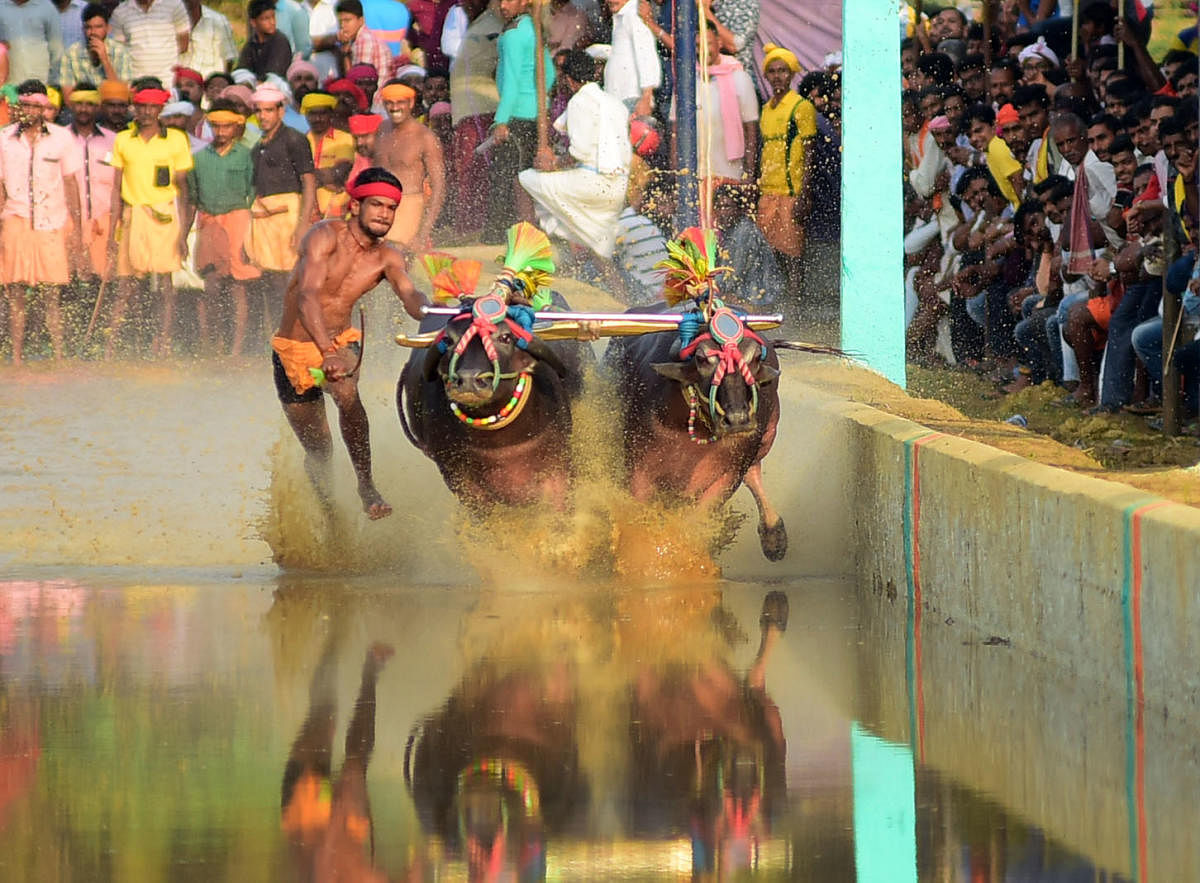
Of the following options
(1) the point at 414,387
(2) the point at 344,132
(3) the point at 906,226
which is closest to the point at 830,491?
(1) the point at 414,387

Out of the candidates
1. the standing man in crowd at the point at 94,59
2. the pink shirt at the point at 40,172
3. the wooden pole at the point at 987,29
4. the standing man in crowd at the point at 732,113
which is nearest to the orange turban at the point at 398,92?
the standing man in crowd at the point at 732,113

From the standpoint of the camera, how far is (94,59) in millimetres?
21828

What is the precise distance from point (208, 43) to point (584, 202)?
163 inches

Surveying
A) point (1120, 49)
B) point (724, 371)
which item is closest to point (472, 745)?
point (724, 371)

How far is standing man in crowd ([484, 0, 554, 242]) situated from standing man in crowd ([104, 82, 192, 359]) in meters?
2.79

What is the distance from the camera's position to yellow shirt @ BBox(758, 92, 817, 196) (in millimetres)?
18375

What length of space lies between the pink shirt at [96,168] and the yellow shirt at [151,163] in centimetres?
9

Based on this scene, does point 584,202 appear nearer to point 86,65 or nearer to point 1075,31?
point 86,65

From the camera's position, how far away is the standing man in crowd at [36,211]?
21.0 metres

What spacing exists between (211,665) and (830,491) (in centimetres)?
423

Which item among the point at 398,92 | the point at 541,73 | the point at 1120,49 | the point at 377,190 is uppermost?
the point at 541,73

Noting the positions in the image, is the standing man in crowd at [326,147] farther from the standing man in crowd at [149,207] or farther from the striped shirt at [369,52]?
the standing man in crowd at [149,207]

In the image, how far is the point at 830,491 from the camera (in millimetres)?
12352

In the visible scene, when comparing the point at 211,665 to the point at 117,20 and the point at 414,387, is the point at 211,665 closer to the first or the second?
the point at 414,387
